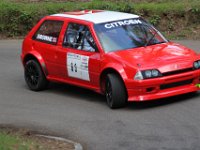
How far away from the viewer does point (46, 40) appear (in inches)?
508

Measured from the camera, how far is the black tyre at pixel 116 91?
10.9 metres

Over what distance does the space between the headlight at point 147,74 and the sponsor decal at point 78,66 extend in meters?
1.26

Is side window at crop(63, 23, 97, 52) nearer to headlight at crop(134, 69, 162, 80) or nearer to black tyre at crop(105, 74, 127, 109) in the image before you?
black tyre at crop(105, 74, 127, 109)

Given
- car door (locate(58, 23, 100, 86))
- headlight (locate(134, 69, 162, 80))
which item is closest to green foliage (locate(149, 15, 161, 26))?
car door (locate(58, 23, 100, 86))

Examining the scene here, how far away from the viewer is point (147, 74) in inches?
424

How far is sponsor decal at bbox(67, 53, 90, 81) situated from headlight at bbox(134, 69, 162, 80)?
126 centimetres

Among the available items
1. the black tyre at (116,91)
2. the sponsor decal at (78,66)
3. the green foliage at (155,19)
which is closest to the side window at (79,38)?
the sponsor decal at (78,66)

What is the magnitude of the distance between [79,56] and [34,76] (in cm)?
162

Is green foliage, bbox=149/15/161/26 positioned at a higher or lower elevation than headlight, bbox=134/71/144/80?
lower

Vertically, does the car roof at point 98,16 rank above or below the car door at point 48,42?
above

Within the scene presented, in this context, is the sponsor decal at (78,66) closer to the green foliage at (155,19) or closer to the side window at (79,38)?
the side window at (79,38)

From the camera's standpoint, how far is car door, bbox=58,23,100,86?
11.6 metres

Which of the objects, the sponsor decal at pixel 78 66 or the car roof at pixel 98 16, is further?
the car roof at pixel 98 16

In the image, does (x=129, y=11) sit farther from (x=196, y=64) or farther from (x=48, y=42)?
(x=196, y=64)
